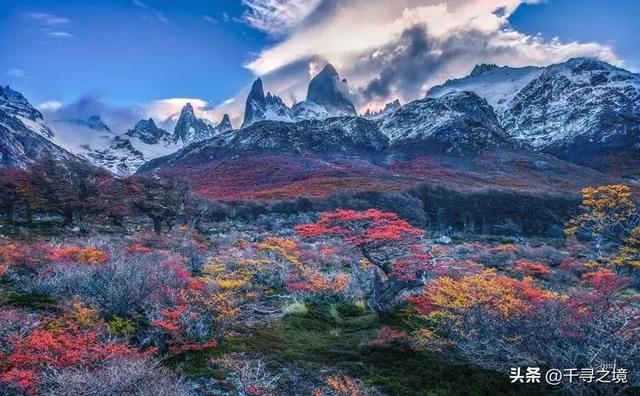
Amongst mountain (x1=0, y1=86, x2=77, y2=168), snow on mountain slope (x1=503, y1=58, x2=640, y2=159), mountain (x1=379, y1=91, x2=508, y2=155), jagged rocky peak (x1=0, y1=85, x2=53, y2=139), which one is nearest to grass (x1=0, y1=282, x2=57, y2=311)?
mountain (x1=0, y1=86, x2=77, y2=168)

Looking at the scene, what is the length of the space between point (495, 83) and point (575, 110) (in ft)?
174

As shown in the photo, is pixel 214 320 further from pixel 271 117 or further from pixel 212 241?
pixel 271 117

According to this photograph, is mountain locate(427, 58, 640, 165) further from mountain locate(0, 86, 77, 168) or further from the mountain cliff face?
mountain locate(0, 86, 77, 168)

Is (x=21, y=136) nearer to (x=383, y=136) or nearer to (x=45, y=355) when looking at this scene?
(x=383, y=136)

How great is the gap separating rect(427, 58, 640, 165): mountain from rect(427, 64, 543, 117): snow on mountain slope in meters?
0.61

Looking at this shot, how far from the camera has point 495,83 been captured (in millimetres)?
158625

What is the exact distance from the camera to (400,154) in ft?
322

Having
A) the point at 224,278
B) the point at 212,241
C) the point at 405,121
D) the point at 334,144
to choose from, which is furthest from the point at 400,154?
the point at 224,278

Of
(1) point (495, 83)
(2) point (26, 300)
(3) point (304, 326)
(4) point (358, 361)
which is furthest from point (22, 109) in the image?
(4) point (358, 361)

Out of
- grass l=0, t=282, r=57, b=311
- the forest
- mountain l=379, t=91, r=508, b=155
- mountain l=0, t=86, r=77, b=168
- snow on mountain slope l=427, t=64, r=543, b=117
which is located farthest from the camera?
snow on mountain slope l=427, t=64, r=543, b=117

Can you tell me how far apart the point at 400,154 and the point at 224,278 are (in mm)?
88638

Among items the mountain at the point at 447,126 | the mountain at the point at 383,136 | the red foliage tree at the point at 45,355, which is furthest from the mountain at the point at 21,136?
the mountain at the point at 447,126

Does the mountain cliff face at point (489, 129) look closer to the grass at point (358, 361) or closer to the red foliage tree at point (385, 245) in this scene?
the red foliage tree at point (385, 245)

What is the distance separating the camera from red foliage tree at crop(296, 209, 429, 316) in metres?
12.7
